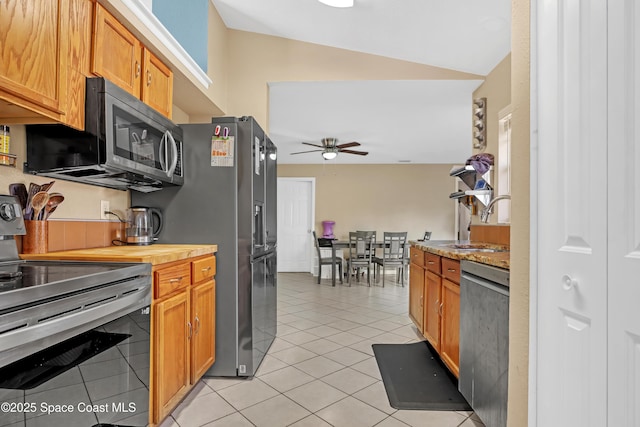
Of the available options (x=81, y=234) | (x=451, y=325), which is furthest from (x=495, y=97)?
(x=81, y=234)

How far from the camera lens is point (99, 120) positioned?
5.27 feet

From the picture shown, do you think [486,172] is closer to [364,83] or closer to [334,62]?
[364,83]

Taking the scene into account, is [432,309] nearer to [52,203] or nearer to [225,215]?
[225,215]

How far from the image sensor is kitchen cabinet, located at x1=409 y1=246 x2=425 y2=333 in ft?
10.0

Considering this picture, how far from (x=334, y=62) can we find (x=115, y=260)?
106 inches

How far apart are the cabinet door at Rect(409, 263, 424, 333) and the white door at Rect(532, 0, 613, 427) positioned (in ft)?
6.58

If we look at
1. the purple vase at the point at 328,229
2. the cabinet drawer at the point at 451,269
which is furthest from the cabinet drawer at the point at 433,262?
the purple vase at the point at 328,229

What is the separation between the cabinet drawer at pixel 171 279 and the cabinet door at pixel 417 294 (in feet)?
6.24

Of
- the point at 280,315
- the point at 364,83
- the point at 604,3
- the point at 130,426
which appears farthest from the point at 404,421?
the point at 364,83

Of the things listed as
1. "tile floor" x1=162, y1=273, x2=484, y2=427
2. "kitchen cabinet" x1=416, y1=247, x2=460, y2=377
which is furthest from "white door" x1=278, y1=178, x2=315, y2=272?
"kitchen cabinet" x1=416, y1=247, x2=460, y2=377

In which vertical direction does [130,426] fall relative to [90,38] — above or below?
below

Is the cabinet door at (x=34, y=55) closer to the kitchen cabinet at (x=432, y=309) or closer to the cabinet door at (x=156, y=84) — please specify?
the cabinet door at (x=156, y=84)

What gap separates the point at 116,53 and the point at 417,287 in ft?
9.19

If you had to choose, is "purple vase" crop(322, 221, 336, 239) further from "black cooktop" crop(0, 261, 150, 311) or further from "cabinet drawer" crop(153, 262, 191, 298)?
"black cooktop" crop(0, 261, 150, 311)
